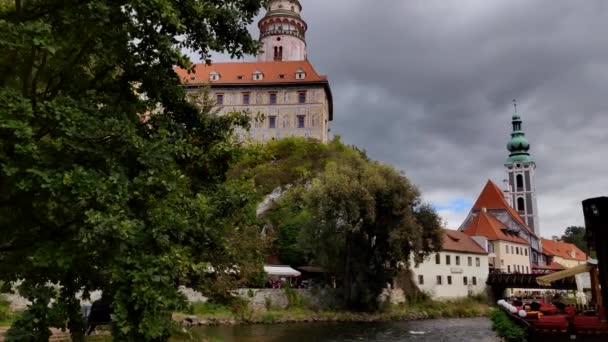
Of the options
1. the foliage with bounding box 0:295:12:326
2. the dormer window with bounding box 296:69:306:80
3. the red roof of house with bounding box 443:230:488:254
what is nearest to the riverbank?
the red roof of house with bounding box 443:230:488:254

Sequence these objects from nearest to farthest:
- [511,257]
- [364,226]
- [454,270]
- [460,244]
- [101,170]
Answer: [101,170] < [364,226] < [454,270] < [460,244] < [511,257]

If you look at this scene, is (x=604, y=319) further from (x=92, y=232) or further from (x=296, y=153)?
(x=296, y=153)

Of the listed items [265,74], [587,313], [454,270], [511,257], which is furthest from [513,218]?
[587,313]

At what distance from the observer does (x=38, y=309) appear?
605cm

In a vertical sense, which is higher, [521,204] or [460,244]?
[521,204]

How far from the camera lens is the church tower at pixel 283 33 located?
253 feet

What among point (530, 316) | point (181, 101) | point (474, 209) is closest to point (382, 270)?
point (530, 316)

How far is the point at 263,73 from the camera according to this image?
66875 mm

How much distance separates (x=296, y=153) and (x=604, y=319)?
4336 cm

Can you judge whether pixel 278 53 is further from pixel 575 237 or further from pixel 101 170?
pixel 575 237

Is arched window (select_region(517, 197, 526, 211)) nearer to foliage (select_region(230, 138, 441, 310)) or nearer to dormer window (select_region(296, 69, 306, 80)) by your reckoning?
dormer window (select_region(296, 69, 306, 80))

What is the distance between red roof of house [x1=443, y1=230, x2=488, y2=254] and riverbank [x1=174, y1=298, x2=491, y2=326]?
8.12 meters

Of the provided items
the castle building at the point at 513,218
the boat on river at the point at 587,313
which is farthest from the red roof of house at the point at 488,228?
the boat on river at the point at 587,313

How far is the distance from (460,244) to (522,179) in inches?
1848
